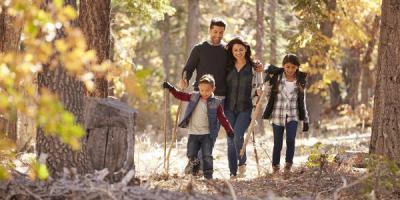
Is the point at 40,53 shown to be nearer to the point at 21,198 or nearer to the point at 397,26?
the point at 21,198

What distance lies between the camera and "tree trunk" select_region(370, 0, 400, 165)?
8094 millimetres

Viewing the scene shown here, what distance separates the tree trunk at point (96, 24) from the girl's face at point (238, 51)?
1.65m

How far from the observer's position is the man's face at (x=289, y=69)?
8.66 metres

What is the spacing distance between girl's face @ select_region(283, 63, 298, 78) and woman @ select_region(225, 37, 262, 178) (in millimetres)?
430

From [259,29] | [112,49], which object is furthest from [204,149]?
[259,29]

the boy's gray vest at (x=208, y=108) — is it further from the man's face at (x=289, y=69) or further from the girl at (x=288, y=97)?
the man's face at (x=289, y=69)

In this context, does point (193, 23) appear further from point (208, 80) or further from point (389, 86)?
point (389, 86)

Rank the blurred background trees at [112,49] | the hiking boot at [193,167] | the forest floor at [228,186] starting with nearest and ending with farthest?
the blurred background trees at [112,49]
the forest floor at [228,186]
the hiking boot at [193,167]

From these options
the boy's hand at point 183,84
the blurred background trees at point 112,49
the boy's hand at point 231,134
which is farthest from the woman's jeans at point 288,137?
the blurred background trees at point 112,49

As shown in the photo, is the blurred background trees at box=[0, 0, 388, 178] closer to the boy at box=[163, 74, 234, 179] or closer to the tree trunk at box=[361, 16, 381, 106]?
the tree trunk at box=[361, 16, 381, 106]

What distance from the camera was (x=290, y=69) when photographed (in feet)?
28.5

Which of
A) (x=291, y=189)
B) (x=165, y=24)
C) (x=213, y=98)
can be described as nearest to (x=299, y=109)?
(x=213, y=98)

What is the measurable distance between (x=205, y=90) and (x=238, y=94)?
69cm

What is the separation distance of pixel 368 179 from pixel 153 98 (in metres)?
28.0
